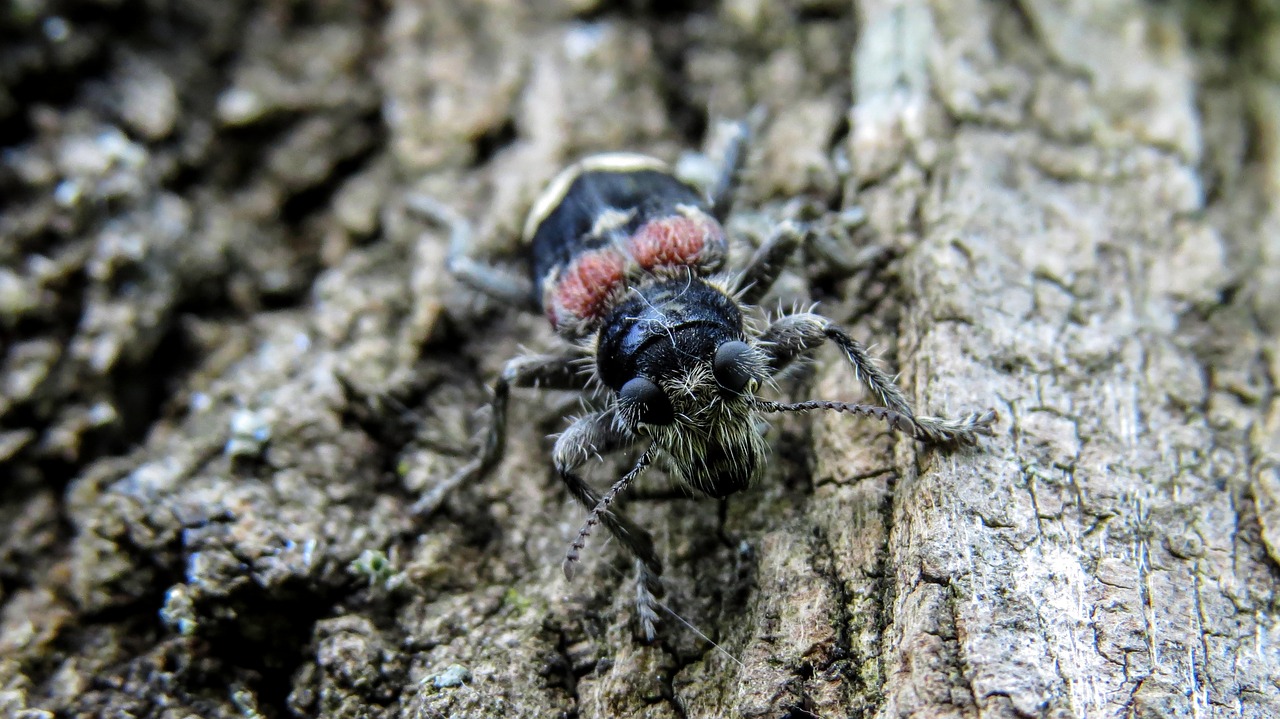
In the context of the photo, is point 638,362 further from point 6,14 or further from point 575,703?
point 6,14

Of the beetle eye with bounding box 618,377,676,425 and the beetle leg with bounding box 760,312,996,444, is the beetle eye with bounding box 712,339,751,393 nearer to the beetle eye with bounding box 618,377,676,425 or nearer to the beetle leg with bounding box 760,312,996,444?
the beetle leg with bounding box 760,312,996,444

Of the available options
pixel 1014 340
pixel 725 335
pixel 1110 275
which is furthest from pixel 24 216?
pixel 1110 275

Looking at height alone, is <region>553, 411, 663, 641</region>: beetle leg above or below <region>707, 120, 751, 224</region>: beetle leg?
below

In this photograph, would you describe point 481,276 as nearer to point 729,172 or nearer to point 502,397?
point 502,397

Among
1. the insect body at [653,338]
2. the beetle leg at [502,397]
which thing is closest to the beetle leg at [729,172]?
the insect body at [653,338]

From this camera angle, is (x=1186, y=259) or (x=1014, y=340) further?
(x=1186, y=259)

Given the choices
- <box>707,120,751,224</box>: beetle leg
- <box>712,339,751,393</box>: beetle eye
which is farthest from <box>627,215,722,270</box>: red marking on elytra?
<box>712,339,751,393</box>: beetle eye

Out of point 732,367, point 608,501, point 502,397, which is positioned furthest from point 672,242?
point 608,501
